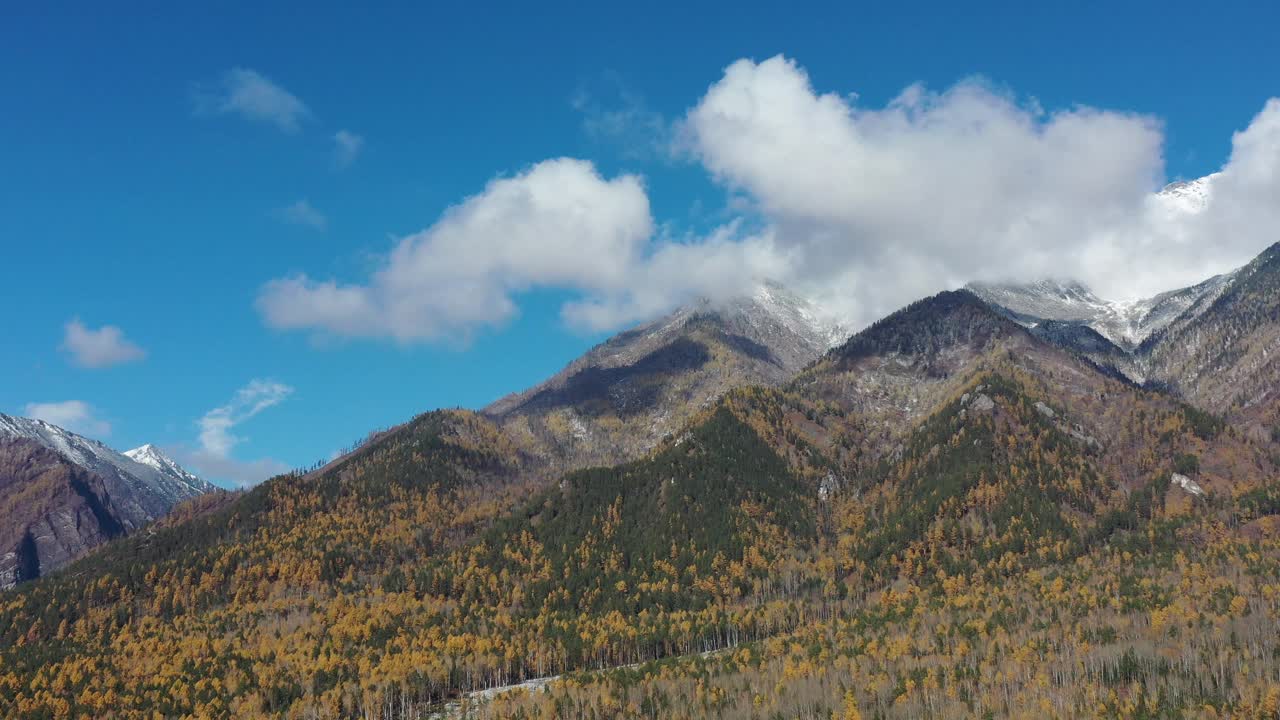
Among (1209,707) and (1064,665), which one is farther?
(1064,665)

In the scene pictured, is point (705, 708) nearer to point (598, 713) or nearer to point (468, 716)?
point (598, 713)

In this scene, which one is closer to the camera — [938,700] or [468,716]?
[938,700]

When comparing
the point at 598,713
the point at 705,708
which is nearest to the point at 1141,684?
the point at 705,708

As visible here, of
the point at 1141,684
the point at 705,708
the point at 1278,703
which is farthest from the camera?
the point at 705,708

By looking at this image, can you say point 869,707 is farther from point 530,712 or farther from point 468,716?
point 468,716

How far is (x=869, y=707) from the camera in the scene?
607 feet

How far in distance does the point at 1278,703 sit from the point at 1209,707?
33.8 ft

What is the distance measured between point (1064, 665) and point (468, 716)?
142 metres

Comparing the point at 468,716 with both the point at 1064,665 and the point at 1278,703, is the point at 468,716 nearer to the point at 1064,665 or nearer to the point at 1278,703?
the point at 1064,665

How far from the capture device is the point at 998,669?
19650 cm

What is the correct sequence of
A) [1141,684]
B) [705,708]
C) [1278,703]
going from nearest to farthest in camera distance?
[1278,703] < [1141,684] < [705,708]

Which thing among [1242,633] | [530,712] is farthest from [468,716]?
[1242,633]

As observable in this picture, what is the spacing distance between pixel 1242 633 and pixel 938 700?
3259 inches

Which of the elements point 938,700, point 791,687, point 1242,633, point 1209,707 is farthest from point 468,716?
point 1242,633
